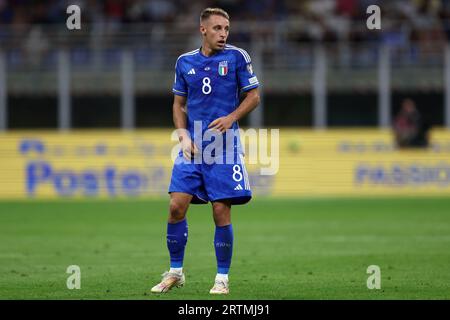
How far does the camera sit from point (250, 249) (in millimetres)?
13352

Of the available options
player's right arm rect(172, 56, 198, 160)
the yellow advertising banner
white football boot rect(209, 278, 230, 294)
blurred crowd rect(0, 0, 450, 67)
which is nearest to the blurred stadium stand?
blurred crowd rect(0, 0, 450, 67)

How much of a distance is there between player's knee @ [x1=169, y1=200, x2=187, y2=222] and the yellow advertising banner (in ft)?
48.1

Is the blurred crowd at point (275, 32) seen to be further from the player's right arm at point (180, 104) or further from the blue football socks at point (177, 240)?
the blue football socks at point (177, 240)

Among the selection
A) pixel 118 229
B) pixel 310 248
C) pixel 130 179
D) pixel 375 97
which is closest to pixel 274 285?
pixel 310 248

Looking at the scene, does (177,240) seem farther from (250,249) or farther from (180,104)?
(250,249)

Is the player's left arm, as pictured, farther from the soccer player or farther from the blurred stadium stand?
the blurred stadium stand

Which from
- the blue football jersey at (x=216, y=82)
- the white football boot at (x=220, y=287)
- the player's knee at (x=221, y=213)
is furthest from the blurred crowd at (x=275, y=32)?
the white football boot at (x=220, y=287)

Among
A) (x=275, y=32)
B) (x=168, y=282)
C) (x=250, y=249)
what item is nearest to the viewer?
(x=168, y=282)

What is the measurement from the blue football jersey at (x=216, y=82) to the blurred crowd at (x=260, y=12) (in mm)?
18303

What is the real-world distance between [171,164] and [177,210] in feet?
49.6

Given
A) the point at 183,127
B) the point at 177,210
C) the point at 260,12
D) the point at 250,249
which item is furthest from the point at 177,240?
the point at 260,12

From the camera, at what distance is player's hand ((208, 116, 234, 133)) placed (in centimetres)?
889

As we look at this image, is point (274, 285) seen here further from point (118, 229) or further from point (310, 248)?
point (118, 229)
